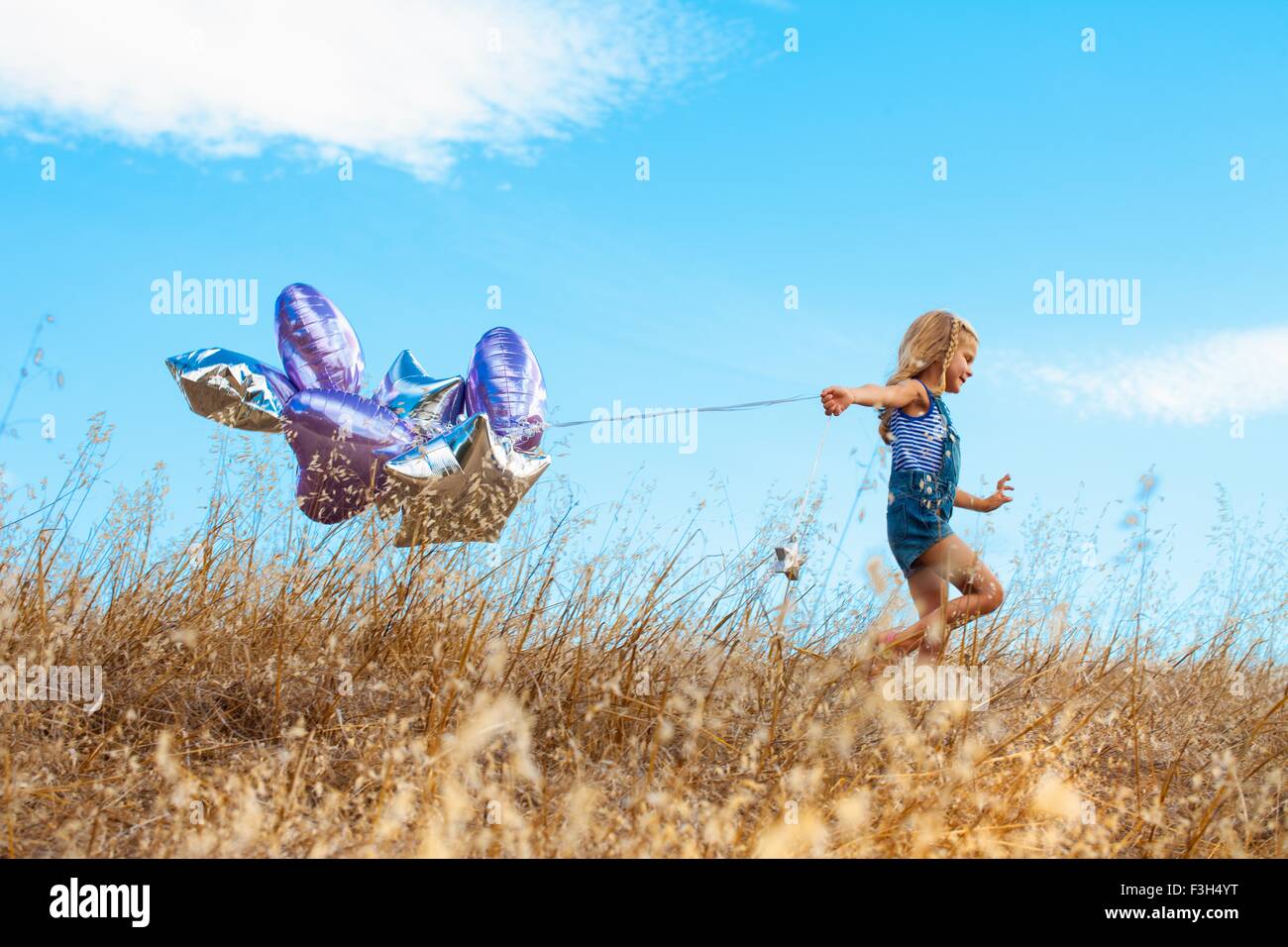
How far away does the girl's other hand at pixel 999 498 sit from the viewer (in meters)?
4.18

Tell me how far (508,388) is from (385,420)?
61 centimetres

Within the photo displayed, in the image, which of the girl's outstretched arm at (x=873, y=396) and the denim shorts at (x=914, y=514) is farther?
the denim shorts at (x=914, y=514)

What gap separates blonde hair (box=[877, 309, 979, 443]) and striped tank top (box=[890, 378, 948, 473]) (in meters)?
0.06

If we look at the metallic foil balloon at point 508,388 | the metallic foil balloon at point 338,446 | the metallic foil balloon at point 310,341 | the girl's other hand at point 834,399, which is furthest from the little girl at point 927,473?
the metallic foil balloon at point 310,341

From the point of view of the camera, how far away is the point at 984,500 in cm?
420

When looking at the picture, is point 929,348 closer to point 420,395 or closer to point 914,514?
point 914,514

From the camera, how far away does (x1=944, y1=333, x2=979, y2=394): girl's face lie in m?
4.05

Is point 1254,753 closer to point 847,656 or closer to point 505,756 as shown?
point 847,656

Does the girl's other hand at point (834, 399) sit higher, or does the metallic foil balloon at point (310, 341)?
the metallic foil balloon at point (310, 341)

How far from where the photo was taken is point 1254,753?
3812 millimetres

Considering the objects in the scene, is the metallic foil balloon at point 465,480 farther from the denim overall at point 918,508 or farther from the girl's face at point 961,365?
the girl's face at point 961,365

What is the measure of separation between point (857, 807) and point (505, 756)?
3.42 feet

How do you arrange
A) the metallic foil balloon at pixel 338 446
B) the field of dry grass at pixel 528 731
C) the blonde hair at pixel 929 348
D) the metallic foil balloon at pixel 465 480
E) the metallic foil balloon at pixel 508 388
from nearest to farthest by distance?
the field of dry grass at pixel 528 731
the blonde hair at pixel 929 348
the metallic foil balloon at pixel 465 480
the metallic foil balloon at pixel 338 446
the metallic foil balloon at pixel 508 388
